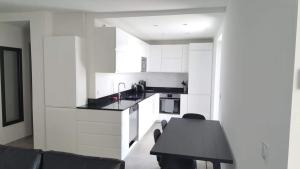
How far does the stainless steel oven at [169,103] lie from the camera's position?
5.74 meters

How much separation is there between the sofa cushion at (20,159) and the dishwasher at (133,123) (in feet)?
6.76

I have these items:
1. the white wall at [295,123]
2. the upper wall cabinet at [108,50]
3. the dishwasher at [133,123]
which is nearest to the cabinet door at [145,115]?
the dishwasher at [133,123]

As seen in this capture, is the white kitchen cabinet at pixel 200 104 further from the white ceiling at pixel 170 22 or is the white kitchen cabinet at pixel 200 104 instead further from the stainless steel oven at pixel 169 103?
the white ceiling at pixel 170 22

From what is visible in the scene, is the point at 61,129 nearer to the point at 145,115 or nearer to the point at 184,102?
the point at 145,115

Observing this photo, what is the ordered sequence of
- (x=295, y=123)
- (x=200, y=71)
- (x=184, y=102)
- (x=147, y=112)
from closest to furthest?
(x=295, y=123), (x=147, y=112), (x=200, y=71), (x=184, y=102)

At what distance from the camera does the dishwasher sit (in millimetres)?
3805

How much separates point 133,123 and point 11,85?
2579mm

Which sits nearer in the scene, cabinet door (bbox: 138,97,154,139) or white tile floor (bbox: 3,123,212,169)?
white tile floor (bbox: 3,123,212,169)

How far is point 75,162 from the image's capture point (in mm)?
1648

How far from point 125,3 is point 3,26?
8.36ft

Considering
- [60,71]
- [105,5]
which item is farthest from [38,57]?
[105,5]

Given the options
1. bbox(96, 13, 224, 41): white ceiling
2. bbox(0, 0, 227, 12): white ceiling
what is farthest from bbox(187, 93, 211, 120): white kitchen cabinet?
bbox(0, 0, 227, 12): white ceiling

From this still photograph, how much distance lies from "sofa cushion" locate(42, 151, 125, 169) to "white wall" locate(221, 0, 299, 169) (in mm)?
952

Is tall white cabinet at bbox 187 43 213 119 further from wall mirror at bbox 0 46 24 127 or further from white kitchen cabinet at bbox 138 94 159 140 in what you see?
wall mirror at bbox 0 46 24 127
